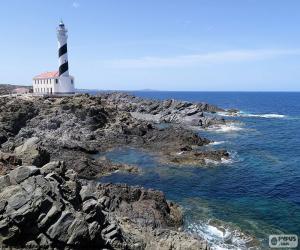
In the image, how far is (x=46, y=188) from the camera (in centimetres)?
2173

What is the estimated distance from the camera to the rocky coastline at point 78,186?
2030cm

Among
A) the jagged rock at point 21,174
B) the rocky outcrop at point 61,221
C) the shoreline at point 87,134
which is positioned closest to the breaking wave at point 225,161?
the shoreline at point 87,134

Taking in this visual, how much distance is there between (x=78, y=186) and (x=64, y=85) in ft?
199

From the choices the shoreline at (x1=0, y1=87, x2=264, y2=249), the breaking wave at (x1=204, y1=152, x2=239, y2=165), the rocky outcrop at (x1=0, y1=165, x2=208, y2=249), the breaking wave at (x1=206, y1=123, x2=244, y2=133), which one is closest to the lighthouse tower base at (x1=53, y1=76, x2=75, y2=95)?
the shoreline at (x1=0, y1=87, x2=264, y2=249)

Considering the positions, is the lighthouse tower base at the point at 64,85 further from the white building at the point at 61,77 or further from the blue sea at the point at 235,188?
the blue sea at the point at 235,188

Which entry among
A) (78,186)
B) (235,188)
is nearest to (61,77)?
(235,188)

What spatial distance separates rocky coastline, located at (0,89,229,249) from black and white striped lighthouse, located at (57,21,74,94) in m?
13.1

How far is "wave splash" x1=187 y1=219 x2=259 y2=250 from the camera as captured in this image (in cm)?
2630

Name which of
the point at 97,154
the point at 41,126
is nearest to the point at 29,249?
the point at 97,154

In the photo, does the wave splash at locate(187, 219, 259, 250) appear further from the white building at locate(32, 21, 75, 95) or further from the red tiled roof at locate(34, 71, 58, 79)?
the red tiled roof at locate(34, 71, 58, 79)

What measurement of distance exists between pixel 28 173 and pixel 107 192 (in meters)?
11.4

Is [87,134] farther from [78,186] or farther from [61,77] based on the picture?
[78,186]

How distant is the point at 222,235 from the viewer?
91.1 feet

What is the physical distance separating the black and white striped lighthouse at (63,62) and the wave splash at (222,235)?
6029 centimetres
